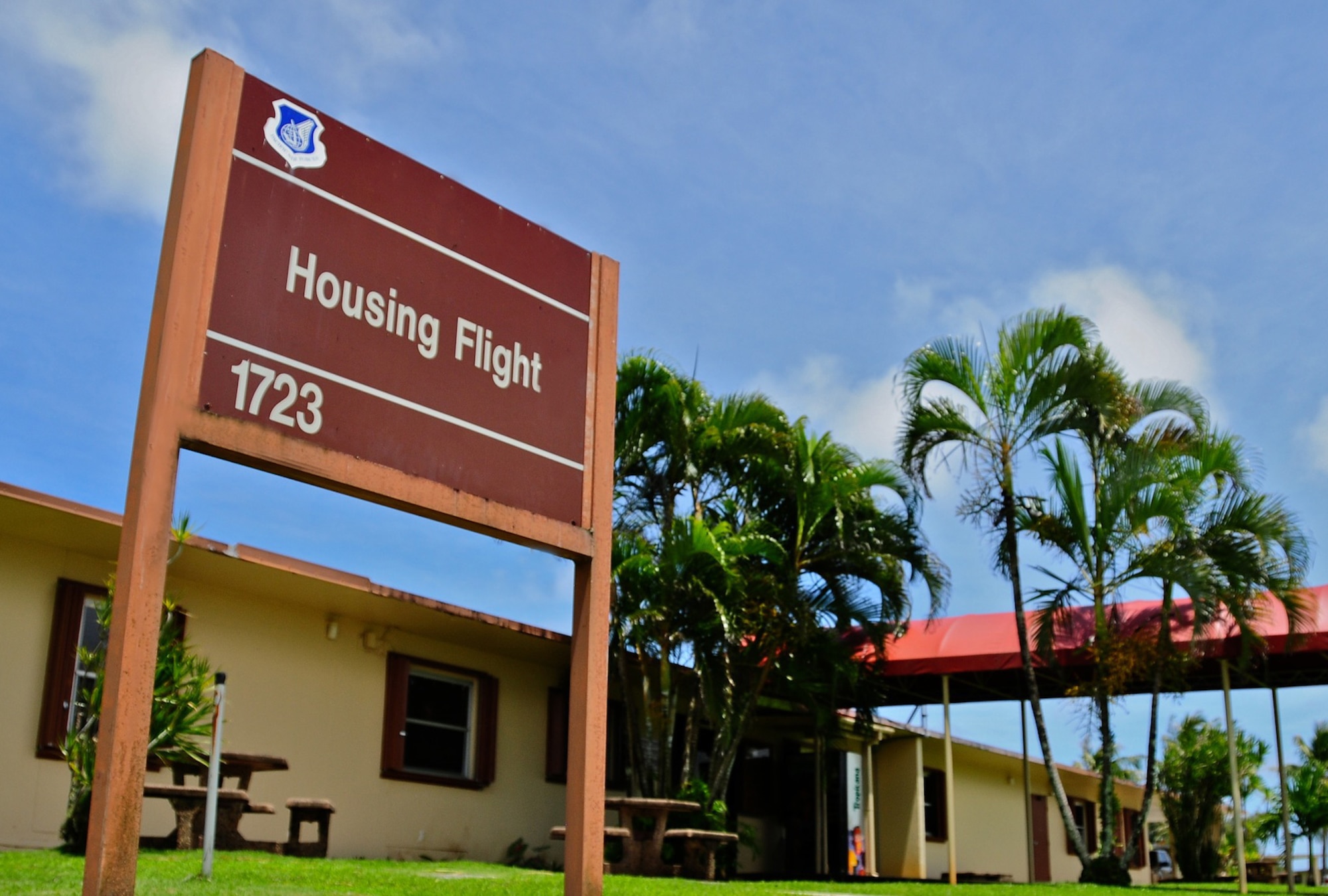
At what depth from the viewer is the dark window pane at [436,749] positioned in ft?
47.1

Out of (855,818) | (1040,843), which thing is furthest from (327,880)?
(1040,843)

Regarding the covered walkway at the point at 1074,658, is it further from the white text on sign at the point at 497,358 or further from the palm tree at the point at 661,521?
the white text on sign at the point at 497,358

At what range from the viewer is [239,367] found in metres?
4.66

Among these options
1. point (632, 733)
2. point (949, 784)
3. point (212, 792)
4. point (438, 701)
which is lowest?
point (212, 792)

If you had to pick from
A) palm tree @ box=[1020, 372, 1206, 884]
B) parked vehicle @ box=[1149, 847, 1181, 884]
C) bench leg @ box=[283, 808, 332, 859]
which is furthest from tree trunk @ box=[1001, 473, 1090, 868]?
parked vehicle @ box=[1149, 847, 1181, 884]

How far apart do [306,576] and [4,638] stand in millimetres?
2520

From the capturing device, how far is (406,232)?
5.37 metres

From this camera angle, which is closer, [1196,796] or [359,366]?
[359,366]

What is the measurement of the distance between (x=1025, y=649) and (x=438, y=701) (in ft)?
22.8

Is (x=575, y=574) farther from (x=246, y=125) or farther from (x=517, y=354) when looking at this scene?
(x=246, y=125)

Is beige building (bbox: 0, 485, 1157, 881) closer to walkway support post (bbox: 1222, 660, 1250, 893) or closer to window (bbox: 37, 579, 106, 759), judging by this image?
window (bbox: 37, 579, 106, 759)

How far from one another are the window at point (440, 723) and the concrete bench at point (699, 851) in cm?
280

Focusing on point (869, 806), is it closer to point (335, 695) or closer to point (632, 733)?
point (632, 733)

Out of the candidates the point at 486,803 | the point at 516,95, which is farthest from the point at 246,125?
the point at 486,803
